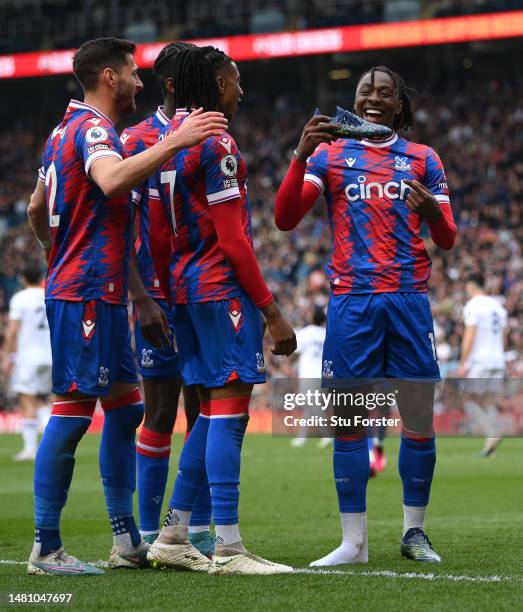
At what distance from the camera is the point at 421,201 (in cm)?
550

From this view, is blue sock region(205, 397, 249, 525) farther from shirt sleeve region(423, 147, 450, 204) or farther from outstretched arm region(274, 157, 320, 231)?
shirt sleeve region(423, 147, 450, 204)

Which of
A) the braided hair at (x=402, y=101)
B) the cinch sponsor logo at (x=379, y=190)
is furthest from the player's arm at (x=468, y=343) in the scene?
the cinch sponsor logo at (x=379, y=190)

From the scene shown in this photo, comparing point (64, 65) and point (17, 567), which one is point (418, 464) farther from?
point (64, 65)

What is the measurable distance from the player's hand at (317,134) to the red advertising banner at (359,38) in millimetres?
22665

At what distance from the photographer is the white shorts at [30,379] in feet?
46.3

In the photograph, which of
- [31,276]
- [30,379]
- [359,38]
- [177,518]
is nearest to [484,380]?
[30,379]

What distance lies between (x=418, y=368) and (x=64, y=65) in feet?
87.1

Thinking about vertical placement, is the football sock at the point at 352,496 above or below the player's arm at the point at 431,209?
below

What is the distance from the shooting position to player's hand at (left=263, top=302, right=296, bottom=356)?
5.03 meters

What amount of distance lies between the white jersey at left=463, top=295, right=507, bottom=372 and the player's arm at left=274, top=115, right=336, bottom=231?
8711mm

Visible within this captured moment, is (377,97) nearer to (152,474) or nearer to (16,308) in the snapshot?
(152,474)

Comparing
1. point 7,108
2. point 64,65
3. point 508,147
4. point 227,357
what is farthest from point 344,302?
point 7,108

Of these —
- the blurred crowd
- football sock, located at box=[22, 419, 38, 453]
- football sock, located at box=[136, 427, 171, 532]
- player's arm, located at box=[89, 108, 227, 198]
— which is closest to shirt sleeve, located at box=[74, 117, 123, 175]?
player's arm, located at box=[89, 108, 227, 198]

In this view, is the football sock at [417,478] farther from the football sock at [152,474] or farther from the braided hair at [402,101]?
the braided hair at [402,101]
